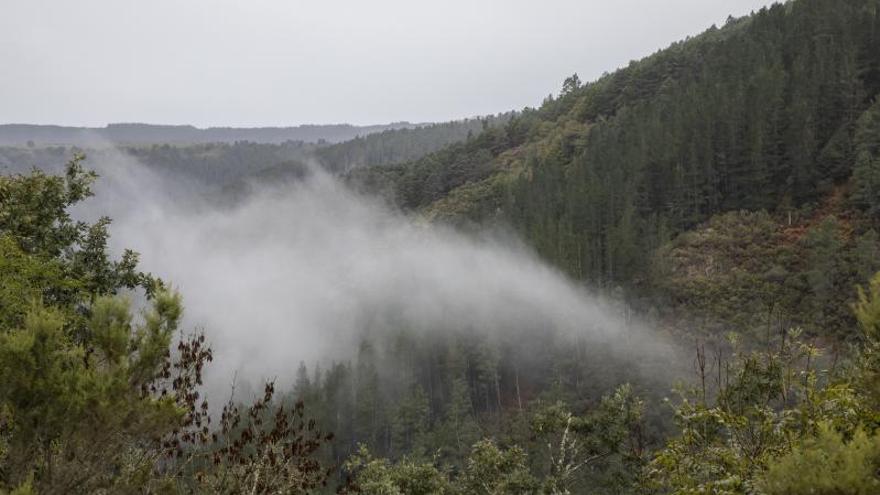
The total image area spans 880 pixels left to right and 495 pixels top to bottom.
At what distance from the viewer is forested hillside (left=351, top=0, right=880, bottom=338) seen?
166ft

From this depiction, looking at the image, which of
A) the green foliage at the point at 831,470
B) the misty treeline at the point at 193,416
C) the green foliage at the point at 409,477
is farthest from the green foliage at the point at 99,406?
the green foliage at the point at 831,470

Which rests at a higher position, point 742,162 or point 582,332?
point 742,162

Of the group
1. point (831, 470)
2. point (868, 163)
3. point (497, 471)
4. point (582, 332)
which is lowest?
point (582, 332)

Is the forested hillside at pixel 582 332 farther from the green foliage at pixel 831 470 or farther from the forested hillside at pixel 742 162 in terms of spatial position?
the forested hillside at pixel 742 162

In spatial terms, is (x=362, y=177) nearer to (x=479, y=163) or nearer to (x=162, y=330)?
(x=479, y=163)

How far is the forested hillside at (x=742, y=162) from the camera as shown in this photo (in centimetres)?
5072

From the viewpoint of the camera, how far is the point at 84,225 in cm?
1414

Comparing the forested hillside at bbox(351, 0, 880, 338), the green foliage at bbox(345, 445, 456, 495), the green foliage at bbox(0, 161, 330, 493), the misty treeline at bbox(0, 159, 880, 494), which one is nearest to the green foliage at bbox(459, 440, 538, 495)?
the misty treeline at bbox(0, 159, 880, 494)

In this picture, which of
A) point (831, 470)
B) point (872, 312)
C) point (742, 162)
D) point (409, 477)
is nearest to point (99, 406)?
point (831, 470)

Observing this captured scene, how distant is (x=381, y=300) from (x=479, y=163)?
43.0 m

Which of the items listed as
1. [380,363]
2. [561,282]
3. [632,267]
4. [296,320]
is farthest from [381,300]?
[632,267]

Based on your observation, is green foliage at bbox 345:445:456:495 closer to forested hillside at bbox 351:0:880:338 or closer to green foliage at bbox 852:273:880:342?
green foliage at bbox 852:273:880:342

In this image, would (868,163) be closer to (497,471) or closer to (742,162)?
(742,162)

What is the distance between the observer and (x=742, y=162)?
5925 centimetres
